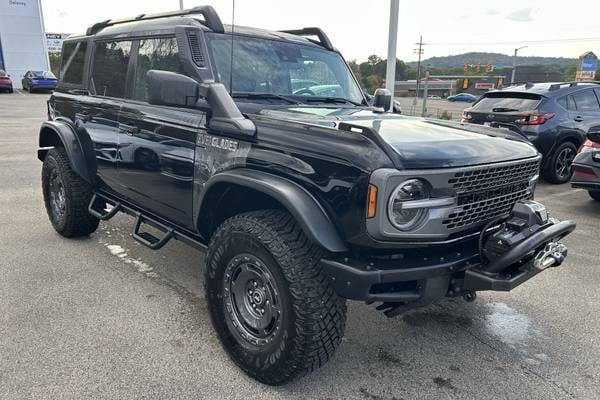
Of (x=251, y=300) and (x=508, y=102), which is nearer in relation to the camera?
(x=251, y=300)

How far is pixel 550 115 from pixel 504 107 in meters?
0.73

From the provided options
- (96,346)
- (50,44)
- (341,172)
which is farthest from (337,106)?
(50,44)

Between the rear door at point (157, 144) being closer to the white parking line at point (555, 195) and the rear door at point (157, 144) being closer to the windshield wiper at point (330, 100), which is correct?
the windshield wiper at point (330, 100)

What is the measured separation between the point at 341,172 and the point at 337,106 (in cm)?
146

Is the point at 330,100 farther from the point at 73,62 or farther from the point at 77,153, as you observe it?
the point at 73,62

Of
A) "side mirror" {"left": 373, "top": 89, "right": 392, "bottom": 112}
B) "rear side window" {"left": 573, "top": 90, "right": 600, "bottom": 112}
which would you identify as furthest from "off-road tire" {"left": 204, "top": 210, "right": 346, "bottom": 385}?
"rear side window" {"left": 573, "top": 90, "right": 600, "bottom": 112}

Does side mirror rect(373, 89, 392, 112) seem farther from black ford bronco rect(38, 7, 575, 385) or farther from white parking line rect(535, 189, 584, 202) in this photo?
white parking line rect(535, 189, 584, 202)

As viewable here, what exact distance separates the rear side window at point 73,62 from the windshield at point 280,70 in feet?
6.58

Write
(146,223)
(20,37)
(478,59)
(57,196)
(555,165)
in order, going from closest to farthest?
1. (146,223)
2. (57,196)
3. (555,165)
4. (20,37)
5. (478,59)

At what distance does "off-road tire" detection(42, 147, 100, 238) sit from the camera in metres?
4.64

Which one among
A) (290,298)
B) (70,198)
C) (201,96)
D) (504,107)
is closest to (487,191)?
(290,298)

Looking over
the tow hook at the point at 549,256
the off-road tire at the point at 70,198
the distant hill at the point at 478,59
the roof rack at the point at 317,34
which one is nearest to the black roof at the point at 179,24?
the roof rack at the point at 317,34

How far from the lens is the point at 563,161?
8375 millimetres

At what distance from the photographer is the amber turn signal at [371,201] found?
2219mm
